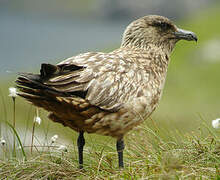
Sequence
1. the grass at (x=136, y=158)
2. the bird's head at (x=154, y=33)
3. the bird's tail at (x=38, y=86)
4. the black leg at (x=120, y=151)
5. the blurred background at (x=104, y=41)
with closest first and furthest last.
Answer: the grass at (x=136, y=158)
the bird's tail at (x=38, y=86)
the black leg at (x=120, y=151)
the bird's head at (x=154, y=33)
the blurred background at (x=104, y=41)

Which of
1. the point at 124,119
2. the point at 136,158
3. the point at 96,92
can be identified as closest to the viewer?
the point at 96,92

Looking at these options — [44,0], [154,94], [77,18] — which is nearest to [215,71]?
[154,94]

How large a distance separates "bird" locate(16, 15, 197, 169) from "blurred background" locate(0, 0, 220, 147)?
601 centimetres

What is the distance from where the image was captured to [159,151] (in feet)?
16.7

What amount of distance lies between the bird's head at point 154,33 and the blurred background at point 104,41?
545 cm

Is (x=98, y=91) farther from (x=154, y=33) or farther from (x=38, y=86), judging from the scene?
(x=154, y=33)

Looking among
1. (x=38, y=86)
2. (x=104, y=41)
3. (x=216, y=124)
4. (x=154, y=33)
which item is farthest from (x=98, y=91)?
(x=104, y=41)

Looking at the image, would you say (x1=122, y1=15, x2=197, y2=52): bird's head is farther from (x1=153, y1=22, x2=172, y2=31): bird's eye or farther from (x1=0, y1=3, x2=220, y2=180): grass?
(x1=0, y1=3, x2=220, y2=180): grass

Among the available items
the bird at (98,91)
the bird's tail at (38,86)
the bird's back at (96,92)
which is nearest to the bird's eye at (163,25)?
the bird at (98,91)

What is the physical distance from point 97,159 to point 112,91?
74cm

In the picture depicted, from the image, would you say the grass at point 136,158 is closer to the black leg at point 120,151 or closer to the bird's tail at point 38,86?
the black leg at point 120,151

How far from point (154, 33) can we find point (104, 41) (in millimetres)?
34359

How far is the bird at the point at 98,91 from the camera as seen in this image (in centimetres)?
480

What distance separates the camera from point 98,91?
16.2 feet
